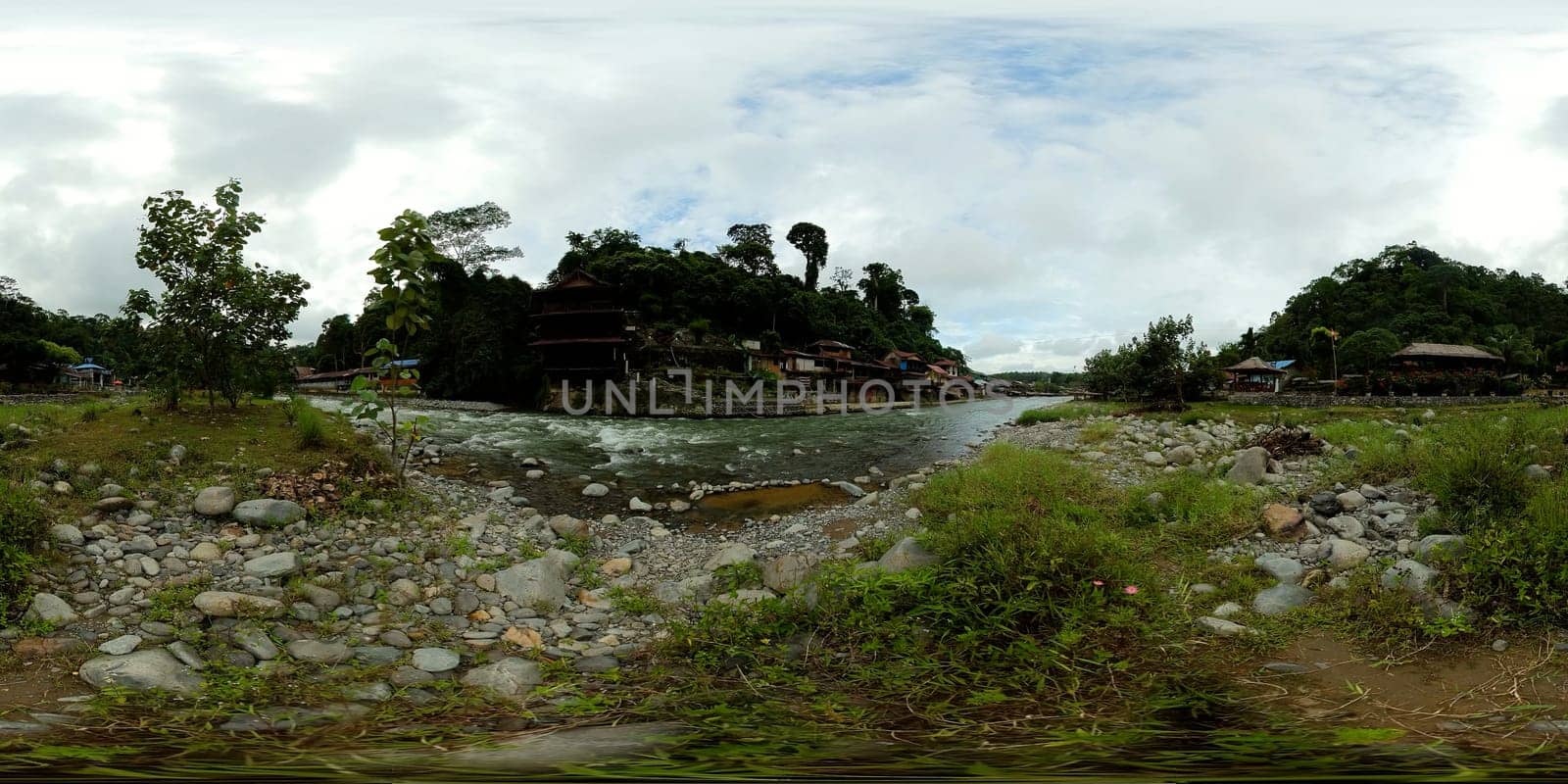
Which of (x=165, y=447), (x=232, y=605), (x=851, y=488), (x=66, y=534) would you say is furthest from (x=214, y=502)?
(x=851, y=488)

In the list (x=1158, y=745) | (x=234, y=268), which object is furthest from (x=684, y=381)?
(x=1158, y=745)

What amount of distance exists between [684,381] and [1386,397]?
29.7 metres

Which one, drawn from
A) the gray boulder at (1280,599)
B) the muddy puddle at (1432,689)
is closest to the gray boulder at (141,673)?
the muddy puddle at (1432,689)

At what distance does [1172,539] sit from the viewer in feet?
14.9

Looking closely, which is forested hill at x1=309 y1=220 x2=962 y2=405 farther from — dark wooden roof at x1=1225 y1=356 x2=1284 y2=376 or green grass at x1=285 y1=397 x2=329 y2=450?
dark wooden roof at x1=1225 y1=356 x2=1284 y2=376

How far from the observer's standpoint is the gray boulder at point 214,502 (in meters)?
4.68

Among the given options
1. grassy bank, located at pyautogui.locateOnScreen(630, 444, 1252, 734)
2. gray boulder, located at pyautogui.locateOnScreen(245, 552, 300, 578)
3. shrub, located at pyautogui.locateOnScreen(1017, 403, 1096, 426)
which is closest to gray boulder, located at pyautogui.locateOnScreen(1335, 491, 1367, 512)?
grassy bank, located at pyautogui.locateOnScreen(630, 444, 1252, 734)

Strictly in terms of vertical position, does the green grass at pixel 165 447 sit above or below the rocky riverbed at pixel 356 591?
above

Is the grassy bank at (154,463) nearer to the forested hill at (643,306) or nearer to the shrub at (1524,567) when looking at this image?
the shrub at (1524,567)

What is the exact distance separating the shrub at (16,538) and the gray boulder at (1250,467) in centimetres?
863

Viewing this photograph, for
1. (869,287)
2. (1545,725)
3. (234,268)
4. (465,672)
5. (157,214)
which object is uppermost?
(869,287)

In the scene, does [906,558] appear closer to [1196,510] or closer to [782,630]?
[782,630]

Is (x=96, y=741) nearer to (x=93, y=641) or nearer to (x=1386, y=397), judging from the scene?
(x=93, y=641)

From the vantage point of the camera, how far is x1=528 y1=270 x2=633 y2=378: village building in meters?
33.0
